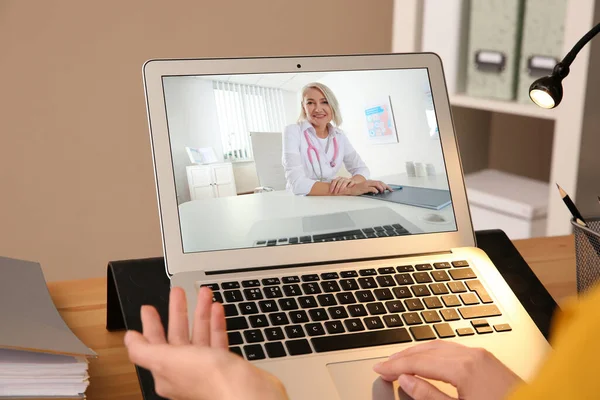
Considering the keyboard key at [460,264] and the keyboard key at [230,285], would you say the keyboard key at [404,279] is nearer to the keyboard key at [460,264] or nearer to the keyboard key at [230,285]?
the keyboard key at [460,264]

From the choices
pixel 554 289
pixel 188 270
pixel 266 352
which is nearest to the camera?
pixel 266 352

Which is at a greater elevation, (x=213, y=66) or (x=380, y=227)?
(x=213, y=66)

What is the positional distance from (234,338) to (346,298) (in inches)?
5.7

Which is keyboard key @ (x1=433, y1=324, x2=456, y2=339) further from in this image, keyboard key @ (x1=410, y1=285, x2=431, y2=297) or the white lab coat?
the white lab coat

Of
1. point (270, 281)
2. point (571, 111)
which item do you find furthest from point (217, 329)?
point (571, 111)

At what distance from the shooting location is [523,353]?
75cm

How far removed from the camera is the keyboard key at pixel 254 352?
713mm

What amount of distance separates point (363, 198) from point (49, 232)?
1.61 metres

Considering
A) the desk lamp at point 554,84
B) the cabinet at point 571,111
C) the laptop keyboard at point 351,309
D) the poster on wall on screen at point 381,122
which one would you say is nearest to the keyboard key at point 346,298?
the laptop keyboard at point 351,309

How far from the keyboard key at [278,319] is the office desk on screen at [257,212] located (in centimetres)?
13

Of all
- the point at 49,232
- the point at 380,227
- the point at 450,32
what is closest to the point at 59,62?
the point at 49,232

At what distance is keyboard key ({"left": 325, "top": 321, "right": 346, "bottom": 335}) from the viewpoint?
0.75 meters

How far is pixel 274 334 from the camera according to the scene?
0.74 meters

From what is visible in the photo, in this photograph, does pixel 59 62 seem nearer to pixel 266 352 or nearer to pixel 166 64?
pixel 166 64
